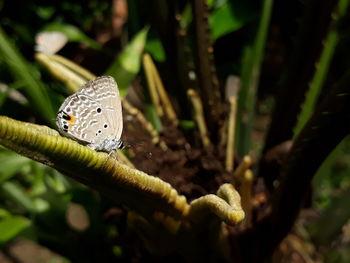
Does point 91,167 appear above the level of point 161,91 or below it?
above

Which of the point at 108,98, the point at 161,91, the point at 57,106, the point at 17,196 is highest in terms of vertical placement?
the point at 108,98

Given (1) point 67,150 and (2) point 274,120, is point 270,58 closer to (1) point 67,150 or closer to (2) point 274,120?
(2) point 274,120

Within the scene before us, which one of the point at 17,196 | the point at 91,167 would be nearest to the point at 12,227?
the point at 17,196

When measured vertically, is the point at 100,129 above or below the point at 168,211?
above

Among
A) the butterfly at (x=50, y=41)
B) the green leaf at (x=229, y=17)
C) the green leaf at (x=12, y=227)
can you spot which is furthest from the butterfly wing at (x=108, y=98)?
the butterfly at (x=50, y=41)

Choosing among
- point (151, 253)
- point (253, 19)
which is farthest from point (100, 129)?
point (253, 19)

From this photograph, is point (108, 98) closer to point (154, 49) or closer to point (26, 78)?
point (26, 78)

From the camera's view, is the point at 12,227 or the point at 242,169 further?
the point at 12,227
